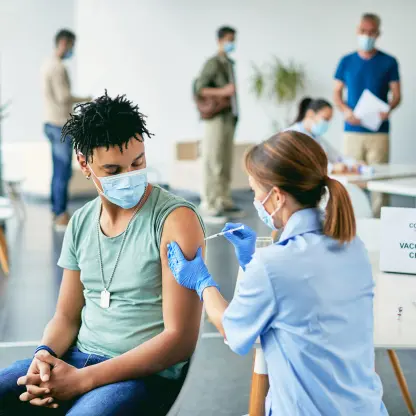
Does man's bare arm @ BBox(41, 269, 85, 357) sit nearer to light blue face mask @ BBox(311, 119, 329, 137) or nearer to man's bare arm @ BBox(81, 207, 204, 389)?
man's bare arm @ BBox(81, 207, 204, 389)

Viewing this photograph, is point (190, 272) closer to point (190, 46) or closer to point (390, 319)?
point (390, 319)

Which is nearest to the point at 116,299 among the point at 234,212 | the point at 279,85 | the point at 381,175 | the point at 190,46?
the point at 381,175

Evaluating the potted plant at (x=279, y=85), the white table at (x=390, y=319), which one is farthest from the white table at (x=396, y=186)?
the potted plant at (x=279, y=85)

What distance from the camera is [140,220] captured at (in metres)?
2.04

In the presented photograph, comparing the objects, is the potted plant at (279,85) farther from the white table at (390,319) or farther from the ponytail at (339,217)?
the ponytail at (339,217)

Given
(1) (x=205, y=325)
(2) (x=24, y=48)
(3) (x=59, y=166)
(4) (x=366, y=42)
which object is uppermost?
(2) (x=24, y=48)

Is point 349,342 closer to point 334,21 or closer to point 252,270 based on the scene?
point 252,270

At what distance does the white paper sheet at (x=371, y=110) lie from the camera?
586 cm

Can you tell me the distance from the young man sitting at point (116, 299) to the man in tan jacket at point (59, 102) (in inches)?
168

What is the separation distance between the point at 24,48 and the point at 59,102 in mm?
2860

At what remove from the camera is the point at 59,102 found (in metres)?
6.33

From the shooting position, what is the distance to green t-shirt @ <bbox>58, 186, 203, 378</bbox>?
1.98 metres

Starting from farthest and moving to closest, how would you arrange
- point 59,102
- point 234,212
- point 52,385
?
1. point 234,212
2. point 59,102
3. point 52,385

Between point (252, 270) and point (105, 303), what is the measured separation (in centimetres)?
53
